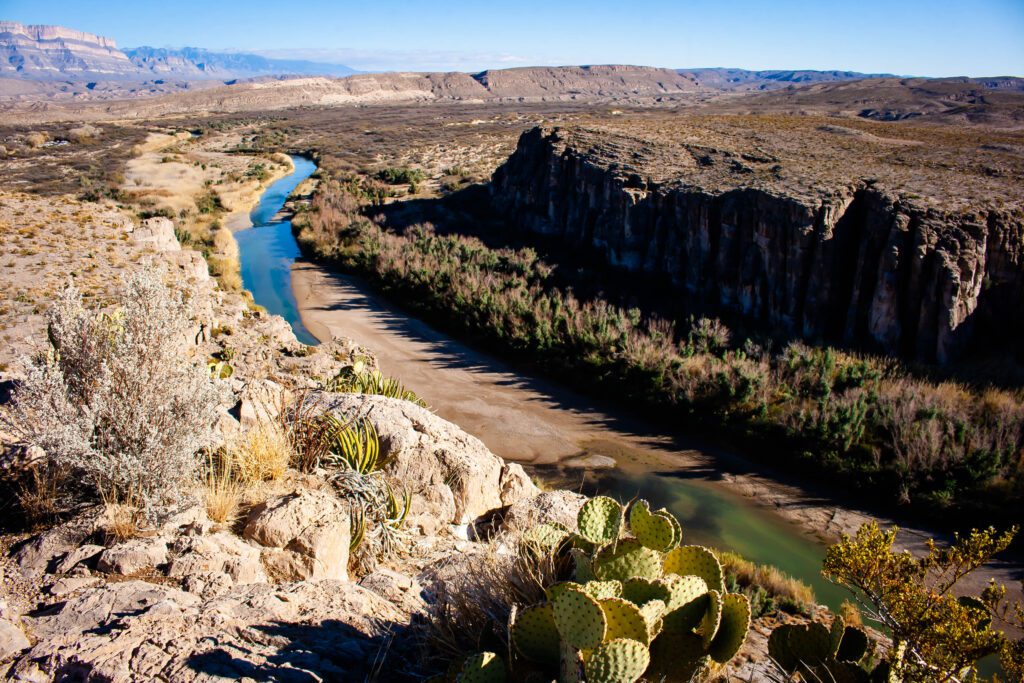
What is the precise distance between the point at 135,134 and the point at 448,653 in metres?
88.2

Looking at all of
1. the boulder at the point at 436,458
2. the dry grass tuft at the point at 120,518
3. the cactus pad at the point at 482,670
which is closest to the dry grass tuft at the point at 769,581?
the boulder at the point at 436,458

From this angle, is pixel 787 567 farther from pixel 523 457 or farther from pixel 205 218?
pixel 205 218

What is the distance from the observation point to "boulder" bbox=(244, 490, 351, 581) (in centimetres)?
501

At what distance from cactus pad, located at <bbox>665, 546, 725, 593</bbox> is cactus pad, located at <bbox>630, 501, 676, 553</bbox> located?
73 millimetres

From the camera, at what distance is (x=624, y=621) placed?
297 centimetres

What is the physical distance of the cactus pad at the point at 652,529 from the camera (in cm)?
367

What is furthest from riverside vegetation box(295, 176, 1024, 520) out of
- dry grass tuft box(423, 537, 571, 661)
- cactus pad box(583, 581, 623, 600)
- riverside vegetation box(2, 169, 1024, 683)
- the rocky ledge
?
cactus pad box(583, 581, 623, 600)

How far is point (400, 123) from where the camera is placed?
96375 mm

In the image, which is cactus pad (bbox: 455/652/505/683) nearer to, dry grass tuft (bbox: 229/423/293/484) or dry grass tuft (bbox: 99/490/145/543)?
dry grass tuft (bbox: 99/490/145/543)

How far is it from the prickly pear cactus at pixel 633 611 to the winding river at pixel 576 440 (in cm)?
479

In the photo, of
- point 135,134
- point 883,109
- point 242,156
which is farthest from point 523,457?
point 883,109

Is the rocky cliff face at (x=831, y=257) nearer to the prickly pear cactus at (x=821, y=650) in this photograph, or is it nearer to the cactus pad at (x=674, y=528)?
the prickly pear cactus at (x=821, y=650)

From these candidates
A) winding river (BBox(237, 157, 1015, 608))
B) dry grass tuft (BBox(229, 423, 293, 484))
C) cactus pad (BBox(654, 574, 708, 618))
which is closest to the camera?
cactus pad (BBox(654, 574, 708, 618))

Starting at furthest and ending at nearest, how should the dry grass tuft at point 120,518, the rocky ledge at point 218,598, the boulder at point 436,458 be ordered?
the boulder at point 436,458
the dry grass tuft at point 120,518
the rocky ledge at point 218,598
